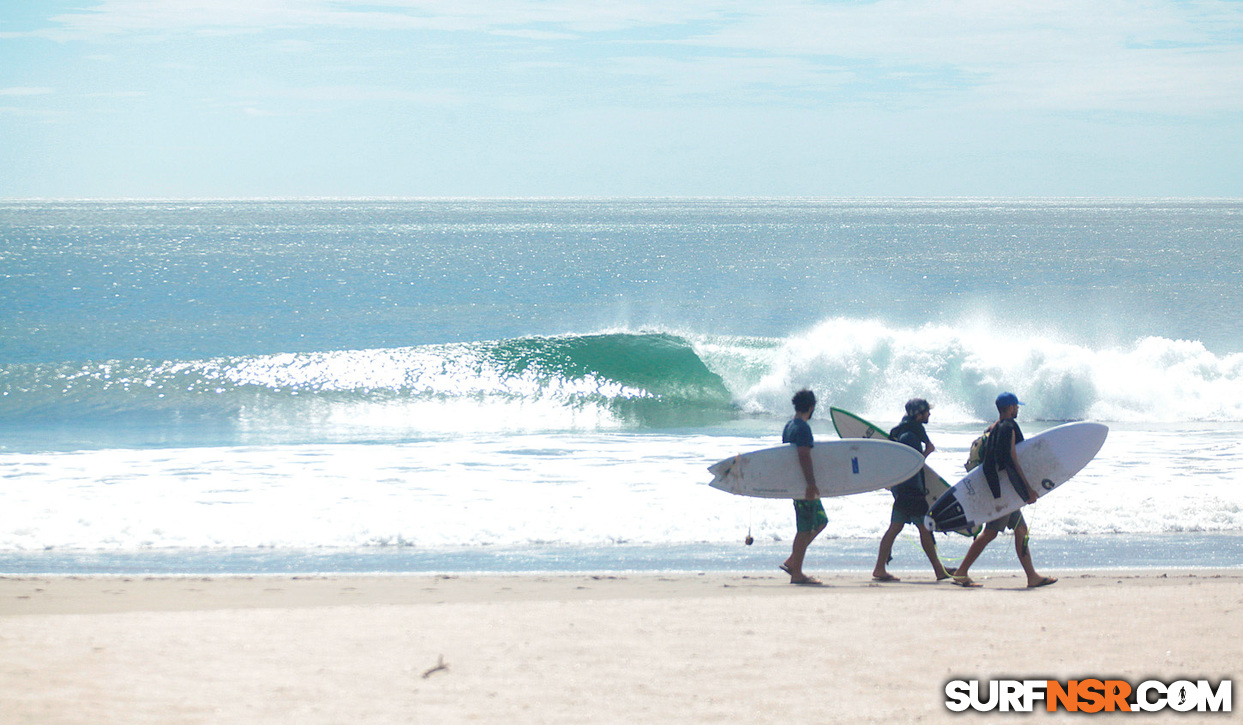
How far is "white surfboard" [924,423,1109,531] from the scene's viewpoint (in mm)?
6855

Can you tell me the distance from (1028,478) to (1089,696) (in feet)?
10.4

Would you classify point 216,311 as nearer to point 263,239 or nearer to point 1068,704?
point 1068,704

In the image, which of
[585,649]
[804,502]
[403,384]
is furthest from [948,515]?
[403,384]

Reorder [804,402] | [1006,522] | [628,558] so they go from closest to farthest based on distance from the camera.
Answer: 1. [1006,522]
2. [804,402]
3. [628,558]

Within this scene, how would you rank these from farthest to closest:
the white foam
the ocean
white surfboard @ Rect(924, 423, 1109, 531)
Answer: the white foam → the ocean → white surfboard @ Rect(924, 423, 1109, 531)

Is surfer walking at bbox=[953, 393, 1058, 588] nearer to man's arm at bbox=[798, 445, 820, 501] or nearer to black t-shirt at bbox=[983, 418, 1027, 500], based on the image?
black t-shirt at bbox=[983, 418, 1027, 500]

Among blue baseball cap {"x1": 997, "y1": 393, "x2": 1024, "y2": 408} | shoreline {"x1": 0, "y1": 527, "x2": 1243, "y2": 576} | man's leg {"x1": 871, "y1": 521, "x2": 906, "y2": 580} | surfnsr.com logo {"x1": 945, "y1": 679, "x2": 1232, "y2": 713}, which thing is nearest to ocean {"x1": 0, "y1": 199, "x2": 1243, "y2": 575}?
shoreline {"x1": 0, "y1": 527, "x2": 1243, "y2": 576}

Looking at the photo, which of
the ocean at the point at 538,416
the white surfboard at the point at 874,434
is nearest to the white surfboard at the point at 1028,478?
the white surfboard at the point at 874,434

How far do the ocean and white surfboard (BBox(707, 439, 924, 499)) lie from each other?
76cm

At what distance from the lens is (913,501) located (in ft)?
23.5

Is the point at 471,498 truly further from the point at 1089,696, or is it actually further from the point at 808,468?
the point at 1089,696

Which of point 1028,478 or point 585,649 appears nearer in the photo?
point 585,649

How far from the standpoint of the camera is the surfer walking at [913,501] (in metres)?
7.12

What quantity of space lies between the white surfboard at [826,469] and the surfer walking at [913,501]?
103 mm
